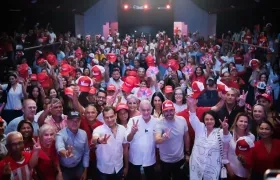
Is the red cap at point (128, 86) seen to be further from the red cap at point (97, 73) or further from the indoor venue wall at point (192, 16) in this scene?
the indoor venue wall at point (192, 16)

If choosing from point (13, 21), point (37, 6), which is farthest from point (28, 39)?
point (37, 6)

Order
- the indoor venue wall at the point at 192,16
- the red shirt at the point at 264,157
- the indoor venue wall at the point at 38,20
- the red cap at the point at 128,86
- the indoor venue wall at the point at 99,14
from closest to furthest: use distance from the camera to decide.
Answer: the red shirt at the point at 264,157 → the red cap at the point at 128,86 → the indoor venue wall at the point at 38,20 → the indoor venue wall at the point at 192,16 → the indoor venue wall at the point at 99,14

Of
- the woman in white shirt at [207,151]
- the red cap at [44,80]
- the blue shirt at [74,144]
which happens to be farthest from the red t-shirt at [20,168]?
the red cap at [44,80]

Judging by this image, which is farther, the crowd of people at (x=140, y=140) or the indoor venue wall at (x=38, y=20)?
the indoor venue wall at (x=38, y=20)

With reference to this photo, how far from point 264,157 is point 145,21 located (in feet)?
67.1

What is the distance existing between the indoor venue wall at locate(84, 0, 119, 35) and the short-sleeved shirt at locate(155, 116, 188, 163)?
65.5 feet

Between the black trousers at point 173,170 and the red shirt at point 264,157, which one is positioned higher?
the red shirt at point 264,157

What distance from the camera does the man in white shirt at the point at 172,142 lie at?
461cm

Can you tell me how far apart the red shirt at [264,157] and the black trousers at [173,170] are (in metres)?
1.02

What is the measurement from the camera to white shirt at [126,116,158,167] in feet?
15.1

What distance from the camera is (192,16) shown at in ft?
78.0

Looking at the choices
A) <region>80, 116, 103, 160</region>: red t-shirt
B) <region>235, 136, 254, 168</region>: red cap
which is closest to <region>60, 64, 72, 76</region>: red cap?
<region>80, 116, 103, 160</region>: red t-shirt

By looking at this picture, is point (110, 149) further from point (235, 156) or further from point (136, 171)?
point (235, 156)

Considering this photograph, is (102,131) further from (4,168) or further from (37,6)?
(37,6)
